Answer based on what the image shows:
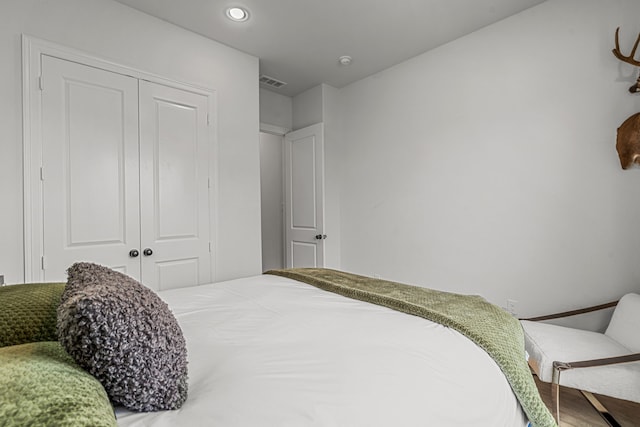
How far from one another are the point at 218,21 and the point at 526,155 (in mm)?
2732

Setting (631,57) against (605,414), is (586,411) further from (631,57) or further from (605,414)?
(631,57)

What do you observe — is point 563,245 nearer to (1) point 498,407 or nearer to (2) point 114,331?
(1) point 498,407

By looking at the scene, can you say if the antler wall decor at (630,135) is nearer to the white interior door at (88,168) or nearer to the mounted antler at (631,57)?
the mounted antler at (631,57)

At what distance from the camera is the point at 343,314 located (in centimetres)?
123

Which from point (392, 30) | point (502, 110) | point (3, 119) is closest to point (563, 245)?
point (502, 110)

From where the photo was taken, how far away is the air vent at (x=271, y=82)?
371cm

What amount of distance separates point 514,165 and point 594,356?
146 cm

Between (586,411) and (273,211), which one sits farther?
Result: (273,211)

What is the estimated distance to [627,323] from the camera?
1.81m

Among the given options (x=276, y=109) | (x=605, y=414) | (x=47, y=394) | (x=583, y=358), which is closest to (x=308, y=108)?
(x=276, y=109)

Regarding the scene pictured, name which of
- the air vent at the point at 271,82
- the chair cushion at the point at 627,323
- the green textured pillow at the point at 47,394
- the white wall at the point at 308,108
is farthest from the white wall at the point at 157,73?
the chair cushion at the point at 627,323

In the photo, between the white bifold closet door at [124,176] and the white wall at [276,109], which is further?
the white wall at [276,109]

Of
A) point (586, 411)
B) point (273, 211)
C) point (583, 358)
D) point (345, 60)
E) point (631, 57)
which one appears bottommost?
point (586, 411)

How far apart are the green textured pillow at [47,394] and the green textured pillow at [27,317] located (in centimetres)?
22
